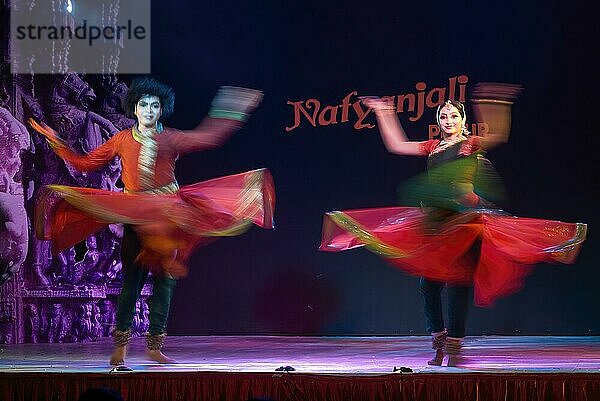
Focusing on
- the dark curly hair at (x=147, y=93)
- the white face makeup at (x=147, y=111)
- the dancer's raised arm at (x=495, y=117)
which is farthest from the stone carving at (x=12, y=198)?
the dancer's raised arm at (x=495, y=117)

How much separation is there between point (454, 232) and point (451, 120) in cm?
57

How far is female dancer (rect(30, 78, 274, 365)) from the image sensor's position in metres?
4.20

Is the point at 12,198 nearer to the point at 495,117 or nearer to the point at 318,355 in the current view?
the point at 318,355

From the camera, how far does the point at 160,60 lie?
555 cm

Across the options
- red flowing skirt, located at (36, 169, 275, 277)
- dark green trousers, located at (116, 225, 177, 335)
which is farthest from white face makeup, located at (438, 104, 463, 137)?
dark green trousers, located at (116, 225, 177, 335)

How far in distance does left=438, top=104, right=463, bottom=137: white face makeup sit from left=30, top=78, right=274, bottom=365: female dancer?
42.3 inches

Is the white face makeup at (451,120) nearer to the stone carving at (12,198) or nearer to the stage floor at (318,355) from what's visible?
the stage floor at (318,355)

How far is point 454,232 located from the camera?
4.18 metres

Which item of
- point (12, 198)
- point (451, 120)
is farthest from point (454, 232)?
point (12, 198)

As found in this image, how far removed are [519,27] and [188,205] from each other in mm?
2494

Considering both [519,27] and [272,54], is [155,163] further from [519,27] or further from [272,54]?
[519,27]

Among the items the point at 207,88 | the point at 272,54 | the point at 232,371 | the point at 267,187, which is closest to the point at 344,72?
the point at 272,54

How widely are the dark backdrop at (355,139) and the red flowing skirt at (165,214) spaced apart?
972mm

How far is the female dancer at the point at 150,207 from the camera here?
Result: 13.8 feet
